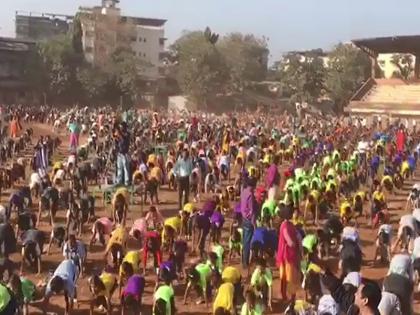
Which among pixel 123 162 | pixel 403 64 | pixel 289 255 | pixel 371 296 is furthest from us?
pixel 403 64

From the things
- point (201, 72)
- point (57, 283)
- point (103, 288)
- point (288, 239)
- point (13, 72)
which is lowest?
point (103, 288)

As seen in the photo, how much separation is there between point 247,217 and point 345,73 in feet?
152

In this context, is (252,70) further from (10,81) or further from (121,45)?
(10,81)

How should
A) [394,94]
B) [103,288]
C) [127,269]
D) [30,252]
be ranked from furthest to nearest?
[394,94]
[30,252]
[127,269]
[103,288]

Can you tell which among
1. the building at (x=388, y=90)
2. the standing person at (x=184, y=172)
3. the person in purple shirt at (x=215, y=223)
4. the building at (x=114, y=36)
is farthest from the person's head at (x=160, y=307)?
the building at (x=114, y=36)

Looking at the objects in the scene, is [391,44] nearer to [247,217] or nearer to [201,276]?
[247,217]

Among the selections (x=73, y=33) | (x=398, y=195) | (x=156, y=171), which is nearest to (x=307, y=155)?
(x=398, y=195)

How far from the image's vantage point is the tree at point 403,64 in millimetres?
53062

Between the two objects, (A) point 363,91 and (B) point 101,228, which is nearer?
(B) point 101,228

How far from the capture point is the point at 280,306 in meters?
10.3

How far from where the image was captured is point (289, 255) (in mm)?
9672

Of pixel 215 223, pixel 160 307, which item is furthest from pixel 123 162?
pixel 160 307

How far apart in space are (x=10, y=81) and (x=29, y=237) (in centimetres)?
4604

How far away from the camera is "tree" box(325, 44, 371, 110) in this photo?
56125 millimetres
